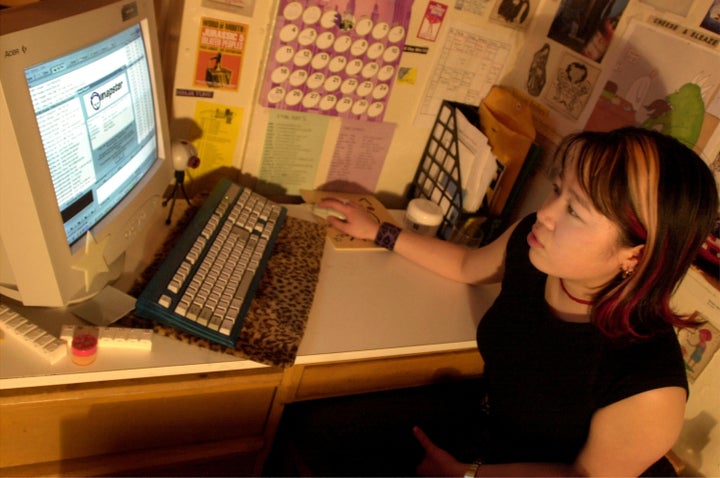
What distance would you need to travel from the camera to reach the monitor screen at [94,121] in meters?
0.75

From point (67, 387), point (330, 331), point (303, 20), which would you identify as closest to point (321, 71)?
point (303, 20)

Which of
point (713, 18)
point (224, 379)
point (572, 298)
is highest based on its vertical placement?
point (713, 18)

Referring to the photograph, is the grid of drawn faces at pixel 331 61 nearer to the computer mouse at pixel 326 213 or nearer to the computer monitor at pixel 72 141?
the computer mouse at pixel 326 213

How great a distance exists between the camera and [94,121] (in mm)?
854

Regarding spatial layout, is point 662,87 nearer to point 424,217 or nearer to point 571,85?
point 571,85

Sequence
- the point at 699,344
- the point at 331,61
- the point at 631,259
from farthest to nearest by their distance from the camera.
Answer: the point at 331,61 → the point at 699,344 → the point at 631,259

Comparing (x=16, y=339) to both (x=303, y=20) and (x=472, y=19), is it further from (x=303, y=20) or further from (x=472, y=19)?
(x=472, y=19)

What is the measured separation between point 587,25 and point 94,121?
1.17 metres

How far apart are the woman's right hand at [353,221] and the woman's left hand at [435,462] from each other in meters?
0.47

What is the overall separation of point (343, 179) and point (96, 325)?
836 mm

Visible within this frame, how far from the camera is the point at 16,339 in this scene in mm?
873

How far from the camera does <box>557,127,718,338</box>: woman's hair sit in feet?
2.87

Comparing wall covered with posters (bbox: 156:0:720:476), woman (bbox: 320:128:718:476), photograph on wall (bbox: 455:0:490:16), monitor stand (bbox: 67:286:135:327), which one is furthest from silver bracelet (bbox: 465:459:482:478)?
photograph on wall (bbox: 455:0:490:16)

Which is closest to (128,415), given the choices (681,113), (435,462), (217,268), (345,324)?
(217,268)
